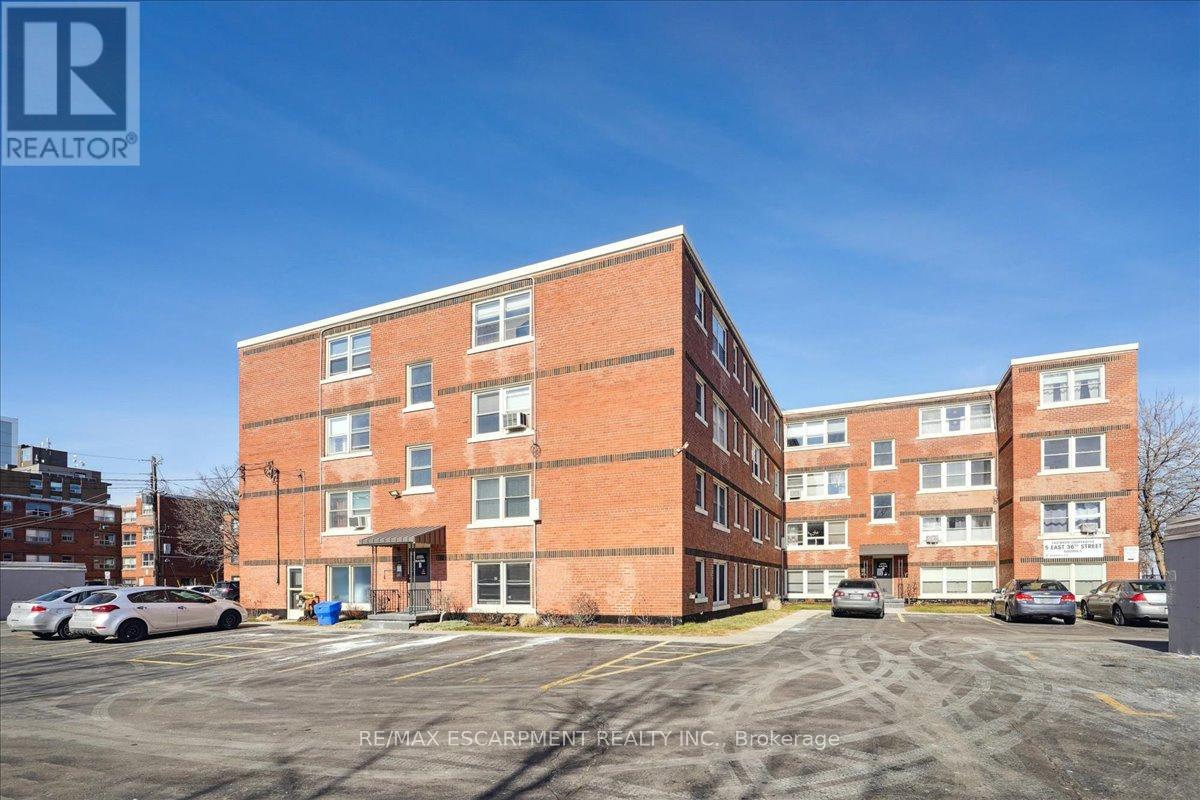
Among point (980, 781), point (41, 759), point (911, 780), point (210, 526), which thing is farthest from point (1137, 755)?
point (210, 526)

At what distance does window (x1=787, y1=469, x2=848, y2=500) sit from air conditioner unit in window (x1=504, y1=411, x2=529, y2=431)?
29127 millimetres

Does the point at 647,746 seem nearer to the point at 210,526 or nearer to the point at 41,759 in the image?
the point at 41,759

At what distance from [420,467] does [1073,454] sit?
3052 cm

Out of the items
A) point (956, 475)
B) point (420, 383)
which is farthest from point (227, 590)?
point (956, 475)

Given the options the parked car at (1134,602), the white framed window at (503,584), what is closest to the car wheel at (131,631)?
the white framed window at (503,584)

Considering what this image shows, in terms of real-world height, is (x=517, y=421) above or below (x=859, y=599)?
above

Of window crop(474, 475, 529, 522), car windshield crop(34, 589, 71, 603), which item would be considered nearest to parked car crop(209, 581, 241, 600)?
car windshield crop(34, 589, 71, 603)

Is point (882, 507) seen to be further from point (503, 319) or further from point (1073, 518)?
point (503, 319)

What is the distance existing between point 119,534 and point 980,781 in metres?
104

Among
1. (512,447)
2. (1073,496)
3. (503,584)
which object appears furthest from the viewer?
(1073,496)

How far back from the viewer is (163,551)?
88812 mm

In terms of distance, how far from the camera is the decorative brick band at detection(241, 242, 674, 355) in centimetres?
2541

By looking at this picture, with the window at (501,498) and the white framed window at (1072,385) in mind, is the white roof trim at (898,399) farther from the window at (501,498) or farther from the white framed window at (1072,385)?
the window at (501,498)

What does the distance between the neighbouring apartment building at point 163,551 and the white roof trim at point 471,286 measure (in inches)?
2213
